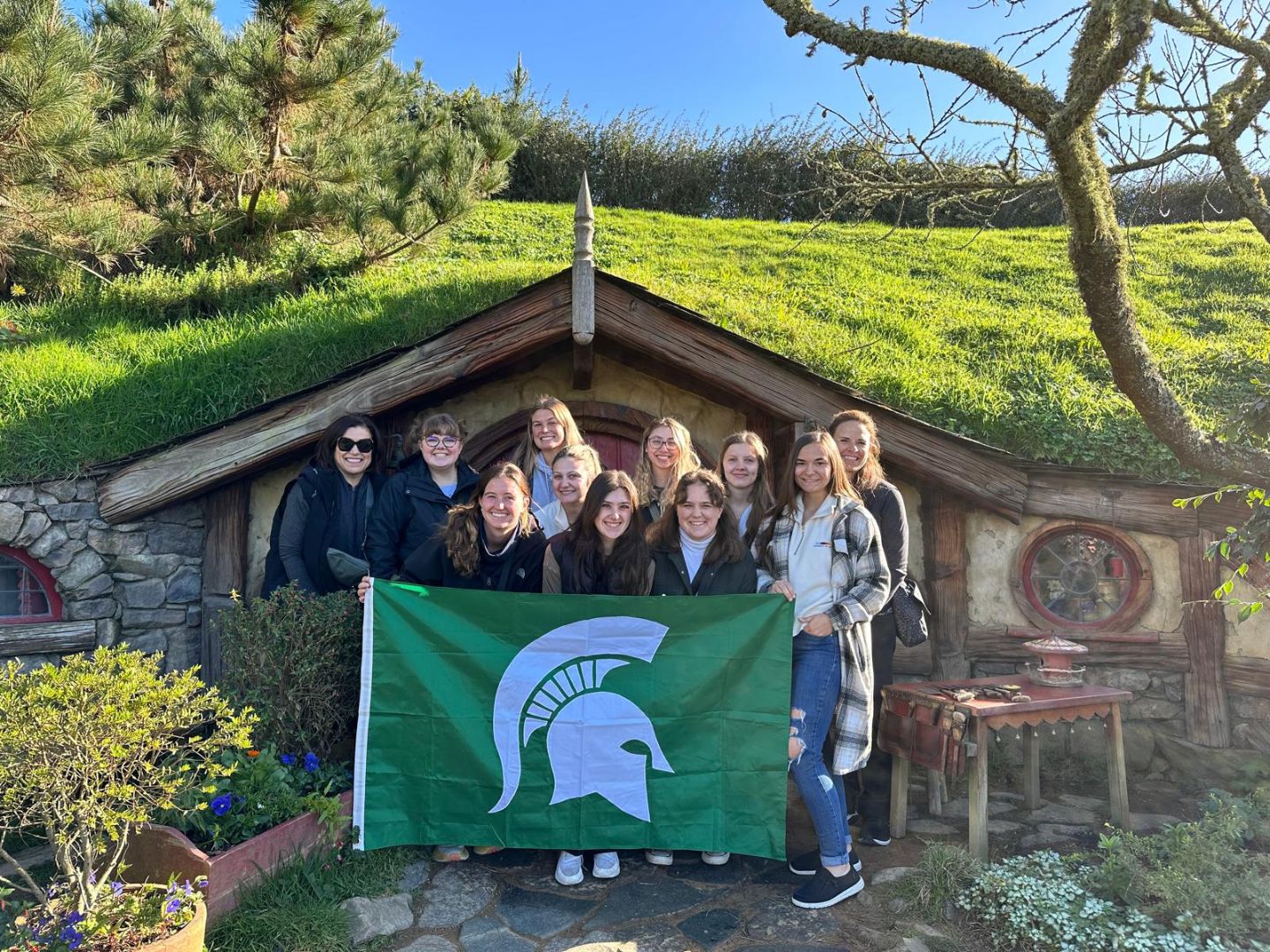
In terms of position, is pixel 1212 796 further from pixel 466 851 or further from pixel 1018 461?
pixel 466 851

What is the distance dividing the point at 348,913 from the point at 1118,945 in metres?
3.17

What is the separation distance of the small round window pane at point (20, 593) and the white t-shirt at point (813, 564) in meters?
4.80

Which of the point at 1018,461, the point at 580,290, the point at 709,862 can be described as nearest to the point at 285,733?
the point at 709,862

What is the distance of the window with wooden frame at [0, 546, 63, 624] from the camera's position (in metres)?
5.54

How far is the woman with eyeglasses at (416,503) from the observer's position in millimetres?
4730

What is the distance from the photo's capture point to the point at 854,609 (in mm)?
3945

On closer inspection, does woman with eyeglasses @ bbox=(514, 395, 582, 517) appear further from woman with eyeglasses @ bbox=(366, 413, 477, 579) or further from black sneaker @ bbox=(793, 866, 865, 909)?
black sneaker @ bbox=(793, 866, 865, 909)

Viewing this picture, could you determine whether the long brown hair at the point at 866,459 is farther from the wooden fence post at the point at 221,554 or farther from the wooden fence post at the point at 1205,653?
the wooden fence post at the point at 221,554

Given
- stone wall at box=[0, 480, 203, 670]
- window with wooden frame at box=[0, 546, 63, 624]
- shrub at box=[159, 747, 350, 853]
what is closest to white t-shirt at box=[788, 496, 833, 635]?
shrub at box=[159, 747, 350, 853]

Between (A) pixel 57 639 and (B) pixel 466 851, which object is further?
(A) pixel 57 639

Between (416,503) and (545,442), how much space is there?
31.0 inches

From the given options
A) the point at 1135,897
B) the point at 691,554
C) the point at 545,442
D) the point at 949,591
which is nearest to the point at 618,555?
the point at 691,554

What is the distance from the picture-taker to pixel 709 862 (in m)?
4.30

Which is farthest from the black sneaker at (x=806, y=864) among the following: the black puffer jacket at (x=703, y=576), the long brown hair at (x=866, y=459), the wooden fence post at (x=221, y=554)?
the wooden fence post at (x=221, y=554)
